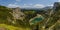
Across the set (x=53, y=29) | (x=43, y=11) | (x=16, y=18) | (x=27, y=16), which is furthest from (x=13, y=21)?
(x=53, y=29)

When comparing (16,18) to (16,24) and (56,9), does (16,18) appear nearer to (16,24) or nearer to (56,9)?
(16,24)

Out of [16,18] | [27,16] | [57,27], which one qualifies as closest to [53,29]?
[57,27]

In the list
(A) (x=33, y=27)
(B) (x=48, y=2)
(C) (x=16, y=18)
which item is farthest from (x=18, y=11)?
(B) (x=48, y=2)

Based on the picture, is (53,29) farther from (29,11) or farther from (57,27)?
(29,11)

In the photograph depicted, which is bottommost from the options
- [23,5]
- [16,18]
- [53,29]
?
[53,29]

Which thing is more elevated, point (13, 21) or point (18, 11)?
point (18, 11)

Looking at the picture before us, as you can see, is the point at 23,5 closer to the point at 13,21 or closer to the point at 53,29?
the point at 13,21

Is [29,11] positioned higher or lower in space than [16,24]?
higher
